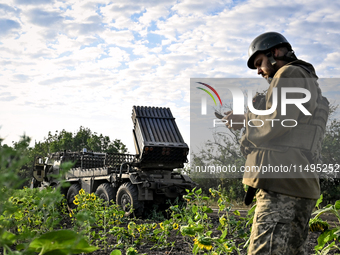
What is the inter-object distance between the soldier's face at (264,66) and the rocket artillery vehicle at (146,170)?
22.1ft

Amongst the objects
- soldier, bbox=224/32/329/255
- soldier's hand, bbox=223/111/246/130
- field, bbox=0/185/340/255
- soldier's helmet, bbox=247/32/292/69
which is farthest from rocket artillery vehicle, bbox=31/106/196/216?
soldier, bbox=224/32/329/255

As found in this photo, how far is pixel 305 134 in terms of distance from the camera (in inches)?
96.7

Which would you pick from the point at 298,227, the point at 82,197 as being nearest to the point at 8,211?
the point at 298,227

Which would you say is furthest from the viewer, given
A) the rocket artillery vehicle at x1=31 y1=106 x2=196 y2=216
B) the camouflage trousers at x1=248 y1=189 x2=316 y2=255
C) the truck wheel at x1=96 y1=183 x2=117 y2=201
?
the truck wheel at x1=96 y1=183 x2=117 y2=201

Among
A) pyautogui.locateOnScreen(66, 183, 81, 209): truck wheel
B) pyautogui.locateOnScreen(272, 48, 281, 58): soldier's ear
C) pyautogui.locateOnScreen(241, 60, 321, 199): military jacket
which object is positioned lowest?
pyautogui.locateOnScreen(66, 183, 81, 209): truck wheel

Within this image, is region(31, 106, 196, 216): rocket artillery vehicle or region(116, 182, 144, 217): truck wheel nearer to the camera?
region(116, 182, 144, 217): truck wheel

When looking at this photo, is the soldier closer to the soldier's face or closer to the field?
the soldier's face

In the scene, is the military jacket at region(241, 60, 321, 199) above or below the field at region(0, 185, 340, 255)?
above

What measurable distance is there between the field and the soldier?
1.40 ft

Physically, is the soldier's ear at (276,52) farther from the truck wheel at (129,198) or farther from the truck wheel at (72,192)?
the truck wheel at (72,192)

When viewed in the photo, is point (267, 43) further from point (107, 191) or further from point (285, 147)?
point (107, 191)

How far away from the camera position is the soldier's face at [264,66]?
2791mm

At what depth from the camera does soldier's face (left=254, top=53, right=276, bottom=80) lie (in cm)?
279

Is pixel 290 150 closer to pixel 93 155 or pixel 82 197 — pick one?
pixel 82 197
